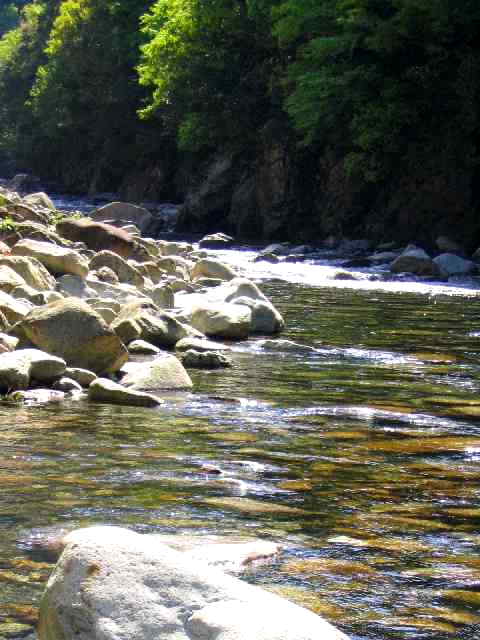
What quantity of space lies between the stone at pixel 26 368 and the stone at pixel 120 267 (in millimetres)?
6242

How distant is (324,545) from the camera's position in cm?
425

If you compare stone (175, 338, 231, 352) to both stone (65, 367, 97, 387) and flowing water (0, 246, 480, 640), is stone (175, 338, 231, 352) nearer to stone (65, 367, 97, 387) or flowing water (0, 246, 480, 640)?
flowing water (0, 246, 480, 640)

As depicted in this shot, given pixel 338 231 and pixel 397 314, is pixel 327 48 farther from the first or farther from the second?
pixel 397 314

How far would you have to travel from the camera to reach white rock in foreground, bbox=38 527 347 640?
8.81 feet

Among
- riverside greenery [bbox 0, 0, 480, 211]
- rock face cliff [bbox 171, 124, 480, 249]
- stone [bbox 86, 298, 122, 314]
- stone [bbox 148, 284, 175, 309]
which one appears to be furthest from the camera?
rock face cliff [bbox 171, 124, 480, 249]

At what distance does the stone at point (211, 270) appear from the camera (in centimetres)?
1576

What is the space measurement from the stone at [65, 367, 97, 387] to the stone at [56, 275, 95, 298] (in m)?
3.64

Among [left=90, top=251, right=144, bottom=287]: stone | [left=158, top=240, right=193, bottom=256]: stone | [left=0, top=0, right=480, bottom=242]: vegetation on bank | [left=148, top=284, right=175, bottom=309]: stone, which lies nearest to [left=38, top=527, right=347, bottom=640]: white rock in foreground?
[left=148, top=284, right=175, bottom=309]: stone

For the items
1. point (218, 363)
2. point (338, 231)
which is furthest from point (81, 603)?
point (338, 231)

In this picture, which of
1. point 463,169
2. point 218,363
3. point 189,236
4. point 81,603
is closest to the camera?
point 81,603

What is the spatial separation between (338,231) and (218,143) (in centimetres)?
800

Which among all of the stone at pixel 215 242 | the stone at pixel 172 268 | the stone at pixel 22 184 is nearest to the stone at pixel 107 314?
the stone at pixel 172 268

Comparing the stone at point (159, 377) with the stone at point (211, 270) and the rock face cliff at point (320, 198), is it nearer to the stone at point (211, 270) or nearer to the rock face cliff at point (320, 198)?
the stone at point (211, 270)

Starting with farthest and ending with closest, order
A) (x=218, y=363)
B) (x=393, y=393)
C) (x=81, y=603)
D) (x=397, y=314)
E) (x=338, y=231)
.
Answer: (x=338, y=231)
(x=397, y=314)
(x=218, y=363)
(x=393, y=393)
(x=81, y=603)
